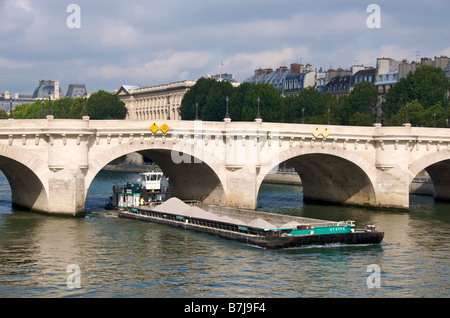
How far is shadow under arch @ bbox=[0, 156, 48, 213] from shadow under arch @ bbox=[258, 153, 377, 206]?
20.0 m

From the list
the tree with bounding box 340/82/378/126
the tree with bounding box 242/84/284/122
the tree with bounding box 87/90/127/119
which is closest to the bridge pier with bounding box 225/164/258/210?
the tree with bounding box 242/84/284/122

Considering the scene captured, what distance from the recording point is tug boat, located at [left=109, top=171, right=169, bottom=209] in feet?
179

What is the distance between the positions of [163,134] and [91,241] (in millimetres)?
12370

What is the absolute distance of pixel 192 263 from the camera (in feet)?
116

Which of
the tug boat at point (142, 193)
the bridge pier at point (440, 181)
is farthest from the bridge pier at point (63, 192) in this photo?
the bridge pier at point (440, 181)

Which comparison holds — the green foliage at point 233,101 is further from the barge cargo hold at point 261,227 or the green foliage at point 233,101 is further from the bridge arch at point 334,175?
the barge cargo hold at point 261,227

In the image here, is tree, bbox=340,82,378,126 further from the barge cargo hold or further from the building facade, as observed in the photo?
the barge cargo hold

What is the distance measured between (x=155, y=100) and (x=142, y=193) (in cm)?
9490

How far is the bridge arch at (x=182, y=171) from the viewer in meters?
49.0

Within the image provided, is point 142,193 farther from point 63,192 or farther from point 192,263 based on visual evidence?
point 192,263

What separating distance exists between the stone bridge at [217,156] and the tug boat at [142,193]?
2.08 meters

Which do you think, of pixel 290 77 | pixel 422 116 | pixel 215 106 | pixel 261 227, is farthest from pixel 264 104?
pixel 261 227

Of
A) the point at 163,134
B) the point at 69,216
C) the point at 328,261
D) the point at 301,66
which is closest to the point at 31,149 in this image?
the point at 69,216
